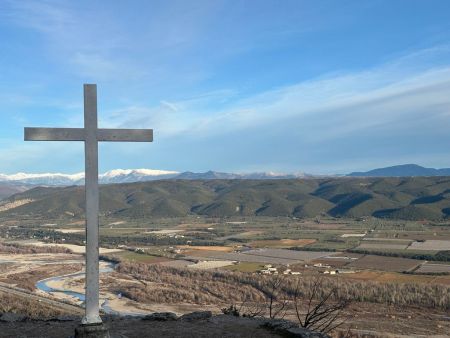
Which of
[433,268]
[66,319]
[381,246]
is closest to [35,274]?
[433,268]

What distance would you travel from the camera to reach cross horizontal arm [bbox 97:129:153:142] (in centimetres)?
875

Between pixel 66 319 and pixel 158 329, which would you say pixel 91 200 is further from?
pixel 66 319

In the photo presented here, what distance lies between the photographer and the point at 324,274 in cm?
4747

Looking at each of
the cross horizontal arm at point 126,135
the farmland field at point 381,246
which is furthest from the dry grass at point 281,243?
the cross horizontal arm at point 126,135

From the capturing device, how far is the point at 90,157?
8.59 meters

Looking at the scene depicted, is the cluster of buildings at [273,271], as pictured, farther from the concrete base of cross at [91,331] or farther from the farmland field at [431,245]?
the concrete base of cross at [91,331]

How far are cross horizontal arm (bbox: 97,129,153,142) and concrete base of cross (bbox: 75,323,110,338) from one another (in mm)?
3089

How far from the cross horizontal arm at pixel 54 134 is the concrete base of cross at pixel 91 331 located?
Answer: 309cm

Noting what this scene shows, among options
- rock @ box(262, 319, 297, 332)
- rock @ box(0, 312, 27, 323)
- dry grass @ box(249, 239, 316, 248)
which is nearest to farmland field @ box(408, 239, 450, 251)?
dry grass @ box(249, 239, 316, 248)

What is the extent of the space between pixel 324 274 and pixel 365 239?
3618 cm

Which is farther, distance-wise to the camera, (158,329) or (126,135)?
(158,329)

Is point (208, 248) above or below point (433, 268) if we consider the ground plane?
above

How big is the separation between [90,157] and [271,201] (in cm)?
14795

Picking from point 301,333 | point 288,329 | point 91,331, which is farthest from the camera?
point 288,329
